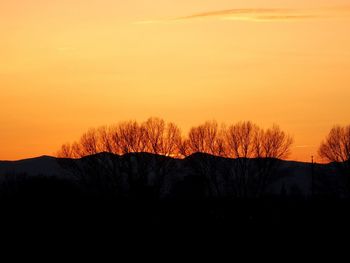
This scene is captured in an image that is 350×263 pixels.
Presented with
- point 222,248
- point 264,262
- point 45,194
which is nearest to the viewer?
point 264,262

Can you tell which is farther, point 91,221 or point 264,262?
point 91,221

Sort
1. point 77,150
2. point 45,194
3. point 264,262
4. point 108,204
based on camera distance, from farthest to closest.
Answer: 1. point 77,150
2. point 108,204
3. point 45,194
4. point 264,262

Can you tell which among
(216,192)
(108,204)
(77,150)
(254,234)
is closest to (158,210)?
(108,204)

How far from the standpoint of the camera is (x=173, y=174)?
9438cm

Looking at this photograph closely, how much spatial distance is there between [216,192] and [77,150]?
61.1ft

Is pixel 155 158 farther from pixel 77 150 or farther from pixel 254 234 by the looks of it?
pixel 254 234

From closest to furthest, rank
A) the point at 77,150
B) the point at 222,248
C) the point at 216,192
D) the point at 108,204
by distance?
the point at 222,248, the point at 108,204, the point at 216,192, the point at 77,150

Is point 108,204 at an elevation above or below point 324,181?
below

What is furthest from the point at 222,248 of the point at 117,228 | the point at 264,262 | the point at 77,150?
the point at 77,150

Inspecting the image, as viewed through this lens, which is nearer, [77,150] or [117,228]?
[117,228]

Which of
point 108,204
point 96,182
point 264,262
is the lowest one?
point 264,262

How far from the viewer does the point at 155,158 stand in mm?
92188

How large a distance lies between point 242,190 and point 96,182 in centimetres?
1563

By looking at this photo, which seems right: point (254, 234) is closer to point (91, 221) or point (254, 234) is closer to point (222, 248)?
point (222, 248)
